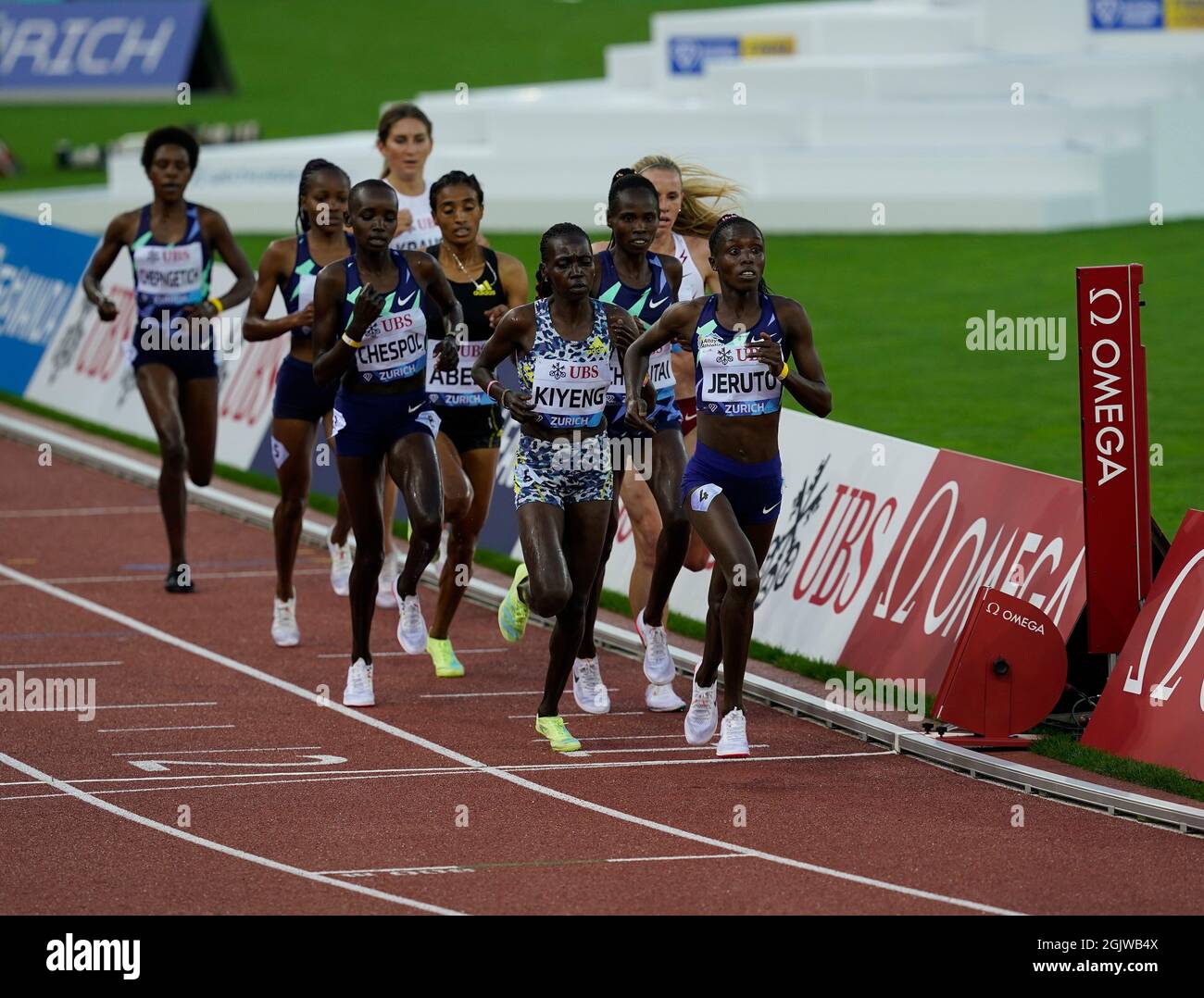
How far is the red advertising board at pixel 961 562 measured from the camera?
34.5ft

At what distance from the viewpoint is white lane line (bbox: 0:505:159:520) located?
55.7 ft

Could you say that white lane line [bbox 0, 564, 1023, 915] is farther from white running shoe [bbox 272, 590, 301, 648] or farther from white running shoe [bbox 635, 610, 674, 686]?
white running shoe [bbox 272, 590, 301, 648]

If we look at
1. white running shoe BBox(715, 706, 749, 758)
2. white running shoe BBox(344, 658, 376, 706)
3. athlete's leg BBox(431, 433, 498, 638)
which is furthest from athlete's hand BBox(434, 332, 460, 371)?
white running shoe BBox(715, 706, 749, 758)

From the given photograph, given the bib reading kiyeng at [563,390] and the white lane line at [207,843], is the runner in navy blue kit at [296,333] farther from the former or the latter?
the white lane line at [207,843]

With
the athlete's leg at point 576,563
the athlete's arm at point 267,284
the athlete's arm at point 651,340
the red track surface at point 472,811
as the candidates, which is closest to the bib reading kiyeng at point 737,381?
the athlete's arm at point 651,340

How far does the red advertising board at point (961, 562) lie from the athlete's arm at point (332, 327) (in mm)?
2905

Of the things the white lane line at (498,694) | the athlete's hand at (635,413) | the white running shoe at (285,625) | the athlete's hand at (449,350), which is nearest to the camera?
the athlete's hand at (635,413)

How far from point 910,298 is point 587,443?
13315 mm

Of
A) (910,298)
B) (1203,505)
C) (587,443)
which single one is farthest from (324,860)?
(910,298)

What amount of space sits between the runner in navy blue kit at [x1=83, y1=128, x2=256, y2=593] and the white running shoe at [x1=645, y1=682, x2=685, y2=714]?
13.1 ft

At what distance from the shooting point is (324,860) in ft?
28.5

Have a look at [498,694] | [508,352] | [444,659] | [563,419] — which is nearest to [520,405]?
[563,419]
